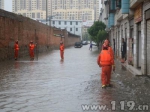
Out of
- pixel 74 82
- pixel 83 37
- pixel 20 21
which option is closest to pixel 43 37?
pixel 20 21

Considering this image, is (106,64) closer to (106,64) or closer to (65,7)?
(106,64)

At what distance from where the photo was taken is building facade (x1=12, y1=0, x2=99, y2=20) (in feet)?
394

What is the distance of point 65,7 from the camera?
14212 centimetres

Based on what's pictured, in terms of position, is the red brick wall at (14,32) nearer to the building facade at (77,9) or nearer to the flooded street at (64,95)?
the flooded street at (64,95)

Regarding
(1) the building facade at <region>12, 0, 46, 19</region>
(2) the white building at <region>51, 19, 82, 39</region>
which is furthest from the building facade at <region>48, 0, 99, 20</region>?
(1) the building facade at <region>12, 0, 46, 19</region>

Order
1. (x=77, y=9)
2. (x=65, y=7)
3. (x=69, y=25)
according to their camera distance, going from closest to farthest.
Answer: (x=69, y=25)
(x=65, y=7)
(x=77, y=9)

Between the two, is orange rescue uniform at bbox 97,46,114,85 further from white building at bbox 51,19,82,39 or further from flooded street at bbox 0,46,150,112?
white building at bbox 51,19,82,39

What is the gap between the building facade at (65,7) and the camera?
120125 millimetres

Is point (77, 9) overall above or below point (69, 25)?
above

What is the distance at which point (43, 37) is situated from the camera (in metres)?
45.9

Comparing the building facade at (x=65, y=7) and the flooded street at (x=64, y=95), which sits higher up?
the building facade at (x=65, y=7)

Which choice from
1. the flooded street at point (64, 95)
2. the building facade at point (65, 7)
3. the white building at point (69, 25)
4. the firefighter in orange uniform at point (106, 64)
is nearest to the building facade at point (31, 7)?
the building facade at point (65, 7)

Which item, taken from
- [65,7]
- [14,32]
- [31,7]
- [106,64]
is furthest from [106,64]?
[65,7]

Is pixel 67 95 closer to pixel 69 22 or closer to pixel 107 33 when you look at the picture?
pixel 107 33
